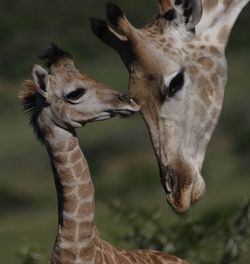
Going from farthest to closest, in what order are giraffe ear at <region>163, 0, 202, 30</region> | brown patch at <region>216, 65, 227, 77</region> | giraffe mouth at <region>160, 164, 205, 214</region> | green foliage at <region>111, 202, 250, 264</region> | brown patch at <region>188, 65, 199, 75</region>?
green foliage at <region>111, 202, 250, 264</region> → brown patch at <region>216, 65, 227, 77</region> → brown patch at <region>188, 65, 199, 75</region> → giraffe ear at <region>163, 0, 202, 30</region> → giraffe mouth at <region>160, 164, 205, 214</region>

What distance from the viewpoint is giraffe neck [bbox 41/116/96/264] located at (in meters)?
10.0

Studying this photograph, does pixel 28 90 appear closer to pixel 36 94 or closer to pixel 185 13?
pixel 36 94

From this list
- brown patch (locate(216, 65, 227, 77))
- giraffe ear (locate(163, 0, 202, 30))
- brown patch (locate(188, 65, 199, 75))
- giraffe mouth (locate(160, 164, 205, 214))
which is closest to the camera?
giraffe mouth (locate(160, 164, 205, 214))

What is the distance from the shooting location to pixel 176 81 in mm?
9484

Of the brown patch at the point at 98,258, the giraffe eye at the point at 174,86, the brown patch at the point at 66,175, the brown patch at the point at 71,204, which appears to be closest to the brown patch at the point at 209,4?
the giraffe eye at the point at 174,86

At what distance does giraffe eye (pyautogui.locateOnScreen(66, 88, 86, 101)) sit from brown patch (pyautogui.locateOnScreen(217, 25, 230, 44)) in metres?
0.91

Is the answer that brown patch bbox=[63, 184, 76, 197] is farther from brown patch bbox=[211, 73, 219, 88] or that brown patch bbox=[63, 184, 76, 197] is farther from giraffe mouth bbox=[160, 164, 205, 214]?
brown patch bbox=[211, 73, 219, 88]

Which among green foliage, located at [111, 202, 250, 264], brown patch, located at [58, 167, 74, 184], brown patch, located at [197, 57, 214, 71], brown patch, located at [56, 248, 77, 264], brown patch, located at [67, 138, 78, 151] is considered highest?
brown patch, located at [197, 57, 214, 71]

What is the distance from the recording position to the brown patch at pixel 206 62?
9664 mm

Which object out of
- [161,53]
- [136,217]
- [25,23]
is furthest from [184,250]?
[25,23]

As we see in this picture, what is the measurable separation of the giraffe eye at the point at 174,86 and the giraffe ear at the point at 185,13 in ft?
1.00

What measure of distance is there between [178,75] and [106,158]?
481 inches

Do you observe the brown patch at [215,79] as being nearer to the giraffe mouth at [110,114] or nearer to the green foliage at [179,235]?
the giraffe mouth at [110,114]

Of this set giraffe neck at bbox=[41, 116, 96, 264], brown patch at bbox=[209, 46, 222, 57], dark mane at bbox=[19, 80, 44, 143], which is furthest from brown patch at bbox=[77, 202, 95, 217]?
A: brown patch at bbox=[209, 46, 222, 57]
